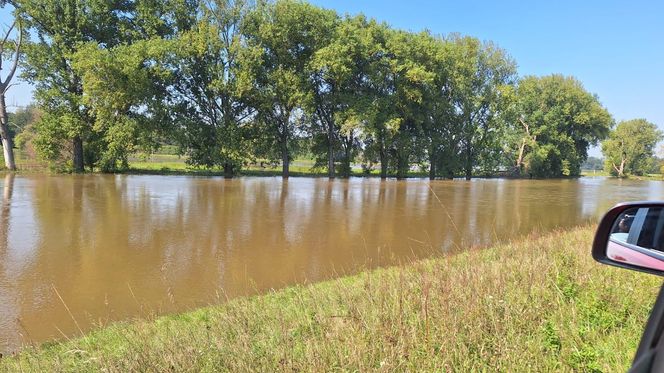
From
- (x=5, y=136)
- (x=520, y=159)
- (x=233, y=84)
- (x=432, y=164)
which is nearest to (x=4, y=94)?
(x=5, y=136)

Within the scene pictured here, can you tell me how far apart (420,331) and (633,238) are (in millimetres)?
2255

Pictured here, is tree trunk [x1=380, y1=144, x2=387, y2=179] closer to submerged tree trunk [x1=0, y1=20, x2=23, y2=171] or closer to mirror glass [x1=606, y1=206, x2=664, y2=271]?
submerged tree trunk [x1=0, y1=20, x2=23, y2=171]

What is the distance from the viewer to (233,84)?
3669 cm

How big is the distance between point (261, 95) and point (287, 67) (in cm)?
406

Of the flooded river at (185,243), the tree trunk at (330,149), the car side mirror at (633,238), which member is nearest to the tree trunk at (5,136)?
the flooded river at (185,243)

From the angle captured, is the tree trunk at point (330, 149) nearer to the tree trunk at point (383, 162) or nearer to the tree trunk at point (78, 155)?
the tree trunk at point (383, 162)

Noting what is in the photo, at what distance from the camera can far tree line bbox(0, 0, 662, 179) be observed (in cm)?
3497

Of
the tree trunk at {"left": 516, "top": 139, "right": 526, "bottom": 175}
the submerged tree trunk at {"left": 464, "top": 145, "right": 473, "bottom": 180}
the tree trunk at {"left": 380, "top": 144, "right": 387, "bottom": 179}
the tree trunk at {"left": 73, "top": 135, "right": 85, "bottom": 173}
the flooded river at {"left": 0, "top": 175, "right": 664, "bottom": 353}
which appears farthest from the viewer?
the tree trunk at {"left": 516, "top": 139, "right": 526, "bottom": 175}

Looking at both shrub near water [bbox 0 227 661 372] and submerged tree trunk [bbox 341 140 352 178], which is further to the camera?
submerged tree trunk [bbox 341 140 352 178]

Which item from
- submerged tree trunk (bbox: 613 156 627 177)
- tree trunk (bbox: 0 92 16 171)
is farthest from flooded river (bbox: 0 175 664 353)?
submerged tree trunk (bbox: 613 156 627 177)

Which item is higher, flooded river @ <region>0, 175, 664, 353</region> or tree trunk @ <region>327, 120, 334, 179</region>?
tree trunk @ <region>327, 120, 334, 179</region>

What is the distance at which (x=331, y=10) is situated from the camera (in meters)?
41.4

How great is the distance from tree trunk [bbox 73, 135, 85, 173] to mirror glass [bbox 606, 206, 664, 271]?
42709 mm

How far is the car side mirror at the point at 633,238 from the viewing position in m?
1.73
